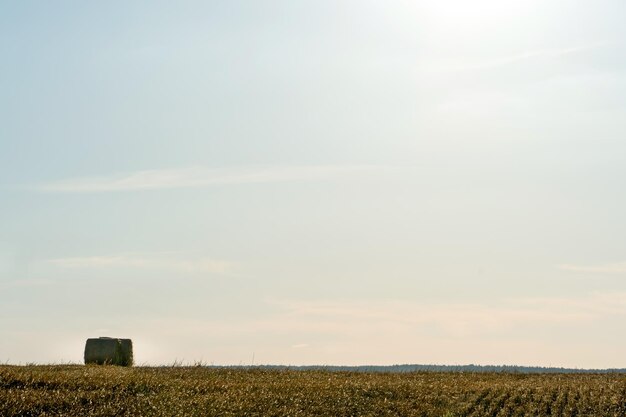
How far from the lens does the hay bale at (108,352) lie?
2104 inches

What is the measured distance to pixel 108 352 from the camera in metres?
53.6

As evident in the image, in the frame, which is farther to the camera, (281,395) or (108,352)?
(108,352)

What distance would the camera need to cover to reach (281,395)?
37.2m

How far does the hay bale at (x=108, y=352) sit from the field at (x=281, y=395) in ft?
29.9

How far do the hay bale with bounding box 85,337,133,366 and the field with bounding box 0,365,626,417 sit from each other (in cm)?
912

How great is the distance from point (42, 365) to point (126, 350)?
8017mm

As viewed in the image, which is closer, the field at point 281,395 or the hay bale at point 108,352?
the field at point 281,395

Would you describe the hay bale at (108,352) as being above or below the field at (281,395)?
above

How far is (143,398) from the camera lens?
35812 mm

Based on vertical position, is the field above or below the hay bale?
below

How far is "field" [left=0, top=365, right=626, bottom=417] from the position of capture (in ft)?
113

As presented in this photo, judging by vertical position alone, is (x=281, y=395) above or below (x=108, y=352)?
below

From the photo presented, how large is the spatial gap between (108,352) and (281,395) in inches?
762

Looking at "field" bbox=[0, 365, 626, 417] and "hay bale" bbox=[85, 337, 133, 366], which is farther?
"hay bale" bbox=[85, 337, 133, 366]
